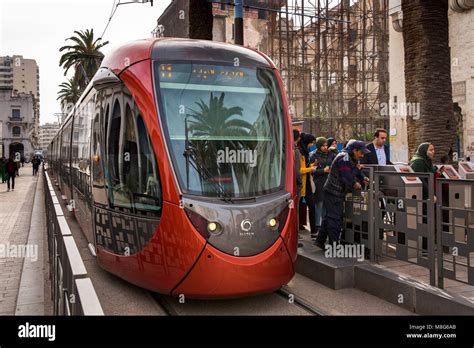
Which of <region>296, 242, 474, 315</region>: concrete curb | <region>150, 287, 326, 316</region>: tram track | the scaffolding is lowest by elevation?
<region>150, 287, 326, 316</region>: tram track

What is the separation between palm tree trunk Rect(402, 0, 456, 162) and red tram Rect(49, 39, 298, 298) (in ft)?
10.4

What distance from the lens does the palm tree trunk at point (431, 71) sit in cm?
814

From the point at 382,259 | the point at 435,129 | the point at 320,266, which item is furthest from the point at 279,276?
the point at 435,129

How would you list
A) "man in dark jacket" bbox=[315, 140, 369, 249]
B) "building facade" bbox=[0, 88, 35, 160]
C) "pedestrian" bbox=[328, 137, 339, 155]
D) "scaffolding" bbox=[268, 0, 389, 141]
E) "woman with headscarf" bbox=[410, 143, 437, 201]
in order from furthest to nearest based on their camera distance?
"building facade" bbox=[0, 88, 35, 160] < "scaffolding" bbox=[268, 0, 389, 141] < "pedestrian" bbox=[328, 137, 339, 155] < "woman with headscarf" bbox=[410, 143, 437, 201] < "man in dark jacket" bbox=[315, 140, 369, 249]

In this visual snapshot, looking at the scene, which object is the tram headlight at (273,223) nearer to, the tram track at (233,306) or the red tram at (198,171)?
the red tram at (198,171)

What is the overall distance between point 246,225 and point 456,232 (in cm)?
227

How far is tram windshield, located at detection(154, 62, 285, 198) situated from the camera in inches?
216

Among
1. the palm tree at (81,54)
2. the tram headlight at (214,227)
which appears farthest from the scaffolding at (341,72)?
the tram headlight at (214,227)

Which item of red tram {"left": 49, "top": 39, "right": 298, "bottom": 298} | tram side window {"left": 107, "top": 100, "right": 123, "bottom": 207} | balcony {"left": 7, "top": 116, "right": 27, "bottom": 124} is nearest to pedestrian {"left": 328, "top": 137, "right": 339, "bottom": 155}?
red tram {"left": 49, "top": 39, "right": 298, "bottom": 298}

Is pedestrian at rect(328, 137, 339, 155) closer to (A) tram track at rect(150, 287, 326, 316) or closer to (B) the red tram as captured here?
(B) the red tram

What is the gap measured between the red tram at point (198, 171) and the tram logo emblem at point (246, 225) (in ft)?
0.05

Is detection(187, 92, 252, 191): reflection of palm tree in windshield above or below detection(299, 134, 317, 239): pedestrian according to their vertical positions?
above
